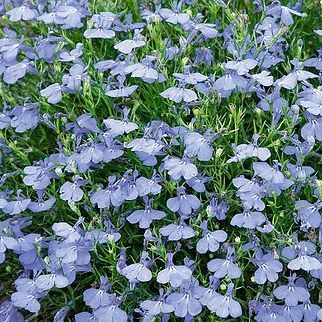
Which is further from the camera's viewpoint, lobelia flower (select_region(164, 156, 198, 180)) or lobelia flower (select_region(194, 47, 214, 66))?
lobelia flower (select_region(194, 47, 214, 66))

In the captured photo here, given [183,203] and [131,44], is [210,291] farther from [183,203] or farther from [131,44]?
[131,44]

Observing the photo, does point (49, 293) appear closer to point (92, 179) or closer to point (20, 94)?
point (92, 179)

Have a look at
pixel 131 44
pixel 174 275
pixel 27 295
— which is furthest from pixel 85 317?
pixel 131 44

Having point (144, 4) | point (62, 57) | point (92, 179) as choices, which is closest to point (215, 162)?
point (92, 179)

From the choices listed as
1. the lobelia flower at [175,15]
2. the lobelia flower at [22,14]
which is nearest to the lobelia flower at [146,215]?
the lobelia flower at [175,15]

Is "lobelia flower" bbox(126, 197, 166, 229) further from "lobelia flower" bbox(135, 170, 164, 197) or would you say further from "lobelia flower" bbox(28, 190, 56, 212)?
"lobelia flower" bbox(28, 190, 56, 212)

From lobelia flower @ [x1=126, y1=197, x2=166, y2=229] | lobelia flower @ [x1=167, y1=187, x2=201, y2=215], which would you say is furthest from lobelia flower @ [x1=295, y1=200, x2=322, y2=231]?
lobelia flower @ [x1=126, y1=197, x2=166, y2=229]

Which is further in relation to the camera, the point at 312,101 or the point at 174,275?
the point at 312,101
